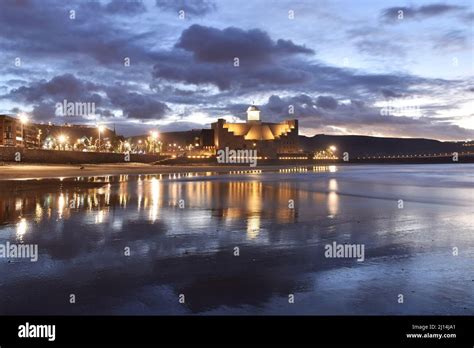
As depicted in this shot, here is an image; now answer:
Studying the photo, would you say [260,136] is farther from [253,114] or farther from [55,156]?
[55,156]

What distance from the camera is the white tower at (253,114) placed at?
190 m

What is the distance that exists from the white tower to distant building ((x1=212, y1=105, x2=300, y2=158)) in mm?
2749

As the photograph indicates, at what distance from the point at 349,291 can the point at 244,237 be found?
5.21 meters

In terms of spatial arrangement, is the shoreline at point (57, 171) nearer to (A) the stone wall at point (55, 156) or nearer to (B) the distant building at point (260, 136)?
(A) the stone wall at point (55, 156)

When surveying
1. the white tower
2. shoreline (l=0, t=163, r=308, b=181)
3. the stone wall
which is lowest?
shoreline (l=0, t=163, r=308, b=181)

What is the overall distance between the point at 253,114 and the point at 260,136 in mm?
18542

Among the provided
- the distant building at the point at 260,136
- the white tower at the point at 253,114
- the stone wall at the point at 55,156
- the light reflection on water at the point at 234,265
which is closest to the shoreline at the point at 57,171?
the stone wall at the point at 55,156

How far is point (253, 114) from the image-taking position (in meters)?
191

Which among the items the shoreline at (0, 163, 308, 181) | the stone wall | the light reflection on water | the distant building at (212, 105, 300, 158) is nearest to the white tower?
the distant building at (212, 105, 300, 158)

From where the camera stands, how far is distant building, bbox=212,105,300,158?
544 ft

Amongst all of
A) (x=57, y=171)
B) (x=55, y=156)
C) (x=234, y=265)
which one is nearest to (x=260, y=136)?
(x=55, y=156)

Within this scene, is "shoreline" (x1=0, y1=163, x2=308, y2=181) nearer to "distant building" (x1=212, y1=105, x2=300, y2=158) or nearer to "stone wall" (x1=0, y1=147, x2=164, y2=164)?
"stone wall" (x1=0, y1=147, x2=164, y2=164)

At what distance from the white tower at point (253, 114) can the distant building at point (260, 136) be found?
275cm

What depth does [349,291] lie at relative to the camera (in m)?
6.93
